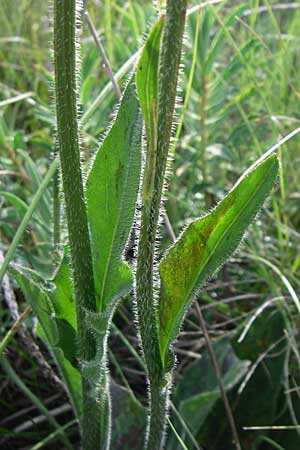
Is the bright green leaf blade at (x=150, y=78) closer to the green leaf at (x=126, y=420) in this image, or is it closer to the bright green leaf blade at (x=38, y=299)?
the bright green leaf blade at (x=38, y=299)

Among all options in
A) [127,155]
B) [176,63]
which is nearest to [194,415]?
[127,155]

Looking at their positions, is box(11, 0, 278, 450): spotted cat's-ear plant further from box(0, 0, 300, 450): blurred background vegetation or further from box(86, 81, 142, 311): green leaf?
box(0, 0, 300, 450): blurred background vegetation

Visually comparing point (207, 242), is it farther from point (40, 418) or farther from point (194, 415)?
point (40, 418)

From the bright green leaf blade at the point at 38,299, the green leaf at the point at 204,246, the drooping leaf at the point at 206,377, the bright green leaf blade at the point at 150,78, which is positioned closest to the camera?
the bright green leaf blade at the point at 150,78

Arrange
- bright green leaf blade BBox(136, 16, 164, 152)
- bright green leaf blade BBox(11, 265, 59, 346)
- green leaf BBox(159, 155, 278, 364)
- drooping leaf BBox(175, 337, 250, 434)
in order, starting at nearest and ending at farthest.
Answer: bright green leaf blade BBox(136, 16, 164, 152), green leaf BBox(159, 155, 278, 364), bright green leaf blade BBox(11, 265, 59, 346), drooping leaf BBox(175, 337, 250, 434)

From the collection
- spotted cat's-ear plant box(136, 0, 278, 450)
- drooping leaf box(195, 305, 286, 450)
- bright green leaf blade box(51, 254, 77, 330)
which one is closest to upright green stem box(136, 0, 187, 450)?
spotted cat's-ear plant box(136, 0, 278, 450)

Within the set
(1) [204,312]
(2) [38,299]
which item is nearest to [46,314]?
(2) [38,299]

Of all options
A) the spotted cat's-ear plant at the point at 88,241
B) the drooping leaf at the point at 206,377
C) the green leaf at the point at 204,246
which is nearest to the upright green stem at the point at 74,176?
the spotted cat's-ear plant at the point at 88,241

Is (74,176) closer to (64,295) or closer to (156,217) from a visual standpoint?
(156,217)
